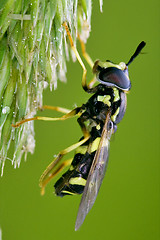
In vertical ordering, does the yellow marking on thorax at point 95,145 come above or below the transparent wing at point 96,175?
above

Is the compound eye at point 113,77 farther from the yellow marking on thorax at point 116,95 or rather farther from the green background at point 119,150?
the green background at point 119,150

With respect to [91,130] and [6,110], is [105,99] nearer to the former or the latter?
[91,130]

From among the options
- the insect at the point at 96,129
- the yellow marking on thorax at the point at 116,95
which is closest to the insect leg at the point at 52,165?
the insect at the point at 96,129

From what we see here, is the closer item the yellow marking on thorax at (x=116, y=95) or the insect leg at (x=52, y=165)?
the insect leg at (x=52, y=165)

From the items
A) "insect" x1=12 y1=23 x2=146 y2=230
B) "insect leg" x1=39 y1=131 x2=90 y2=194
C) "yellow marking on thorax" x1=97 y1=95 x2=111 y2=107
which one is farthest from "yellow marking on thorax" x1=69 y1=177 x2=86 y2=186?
"yellow marking on thorax" x1=97 y1=95 x2=111 y2=107

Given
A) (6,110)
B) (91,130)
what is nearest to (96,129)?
(91,130)

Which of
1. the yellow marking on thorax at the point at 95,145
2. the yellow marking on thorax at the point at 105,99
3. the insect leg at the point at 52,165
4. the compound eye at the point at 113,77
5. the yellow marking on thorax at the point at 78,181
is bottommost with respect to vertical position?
the yellow marking on thorax at the point at 78,181

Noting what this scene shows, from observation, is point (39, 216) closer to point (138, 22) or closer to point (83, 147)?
point (83, 147)
